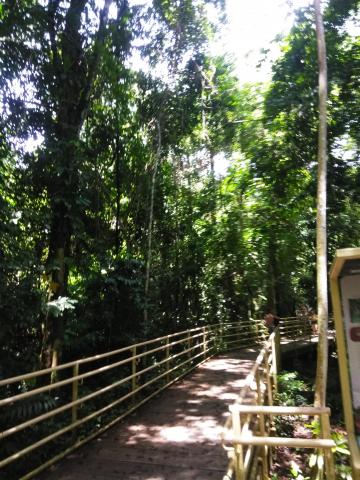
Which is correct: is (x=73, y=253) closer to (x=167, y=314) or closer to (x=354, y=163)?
(x=167, y=314)

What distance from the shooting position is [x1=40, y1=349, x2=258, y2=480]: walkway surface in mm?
4348

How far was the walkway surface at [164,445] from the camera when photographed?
14.3 feet

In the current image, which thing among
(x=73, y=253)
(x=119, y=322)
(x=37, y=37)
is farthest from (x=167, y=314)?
(x=37, y=37)

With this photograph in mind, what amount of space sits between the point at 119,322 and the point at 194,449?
618 cm

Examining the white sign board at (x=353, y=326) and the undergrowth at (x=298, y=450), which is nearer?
the white sign board at (x=353, y=326)

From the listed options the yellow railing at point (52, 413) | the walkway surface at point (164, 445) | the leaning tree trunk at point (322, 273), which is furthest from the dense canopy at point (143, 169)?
the leaning tree trunk at point (322, 273)

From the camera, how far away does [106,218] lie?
37.9 ft

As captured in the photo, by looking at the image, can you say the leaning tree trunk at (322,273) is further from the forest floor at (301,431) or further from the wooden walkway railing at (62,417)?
the wooden walkway railing at (62,417)

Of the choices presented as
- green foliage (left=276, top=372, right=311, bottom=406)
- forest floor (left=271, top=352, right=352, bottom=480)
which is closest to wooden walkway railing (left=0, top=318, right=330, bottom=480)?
green foliage (left=276, top=372, right=311, bottom=406)

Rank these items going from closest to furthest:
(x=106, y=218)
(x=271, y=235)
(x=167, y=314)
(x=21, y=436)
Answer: (x=21, y=436), (x=106, y=218), (x=167, y=314), (x=271, y=235)

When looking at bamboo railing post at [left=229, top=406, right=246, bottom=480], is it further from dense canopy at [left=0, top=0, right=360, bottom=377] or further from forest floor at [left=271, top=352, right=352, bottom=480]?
dense canopy at [left=0, top=0, right=360, bottom=377]

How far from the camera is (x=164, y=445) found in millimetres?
5117

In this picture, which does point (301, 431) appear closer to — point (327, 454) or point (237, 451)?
point (327, 454)

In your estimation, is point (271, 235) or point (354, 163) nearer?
point (354, 163)
